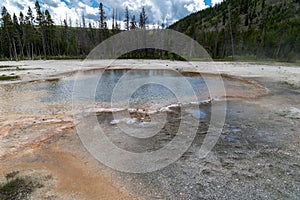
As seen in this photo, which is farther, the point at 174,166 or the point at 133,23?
the point at 133,23

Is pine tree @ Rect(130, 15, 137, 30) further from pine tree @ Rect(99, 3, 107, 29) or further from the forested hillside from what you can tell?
the forested hillside

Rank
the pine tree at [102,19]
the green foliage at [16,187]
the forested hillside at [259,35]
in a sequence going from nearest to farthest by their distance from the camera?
1. the green foliage at [16,187]
2. the forested hillside at [259,35]
3. the pine tree at [102,19]

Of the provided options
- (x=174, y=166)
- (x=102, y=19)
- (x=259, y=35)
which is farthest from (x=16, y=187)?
(x=102, y=19)

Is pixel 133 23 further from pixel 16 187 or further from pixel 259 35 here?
pixel 16 187

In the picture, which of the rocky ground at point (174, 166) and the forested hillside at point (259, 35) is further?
the forested hillside at point (259, 35)

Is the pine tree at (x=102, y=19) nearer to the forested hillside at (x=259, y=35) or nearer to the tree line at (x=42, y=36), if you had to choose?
the tree line at (x=42, y=36)

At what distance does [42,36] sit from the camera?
54344 millimetres

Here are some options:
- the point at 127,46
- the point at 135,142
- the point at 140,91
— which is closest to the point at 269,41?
the point at 127,46

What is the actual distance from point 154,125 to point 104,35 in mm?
58895

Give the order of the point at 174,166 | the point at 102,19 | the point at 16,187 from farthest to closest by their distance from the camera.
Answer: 1. the point at 102,19
2. the point at 174,166
3. the point at 16,187

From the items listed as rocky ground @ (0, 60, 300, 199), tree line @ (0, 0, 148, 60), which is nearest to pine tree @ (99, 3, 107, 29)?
tree line @ (0, 0, 148, 60)

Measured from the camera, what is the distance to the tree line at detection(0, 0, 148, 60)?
5140cm

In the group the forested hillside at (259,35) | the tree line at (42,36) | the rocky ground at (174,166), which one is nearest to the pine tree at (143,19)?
the tree line at (42,36)

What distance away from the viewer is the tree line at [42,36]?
5140cm
